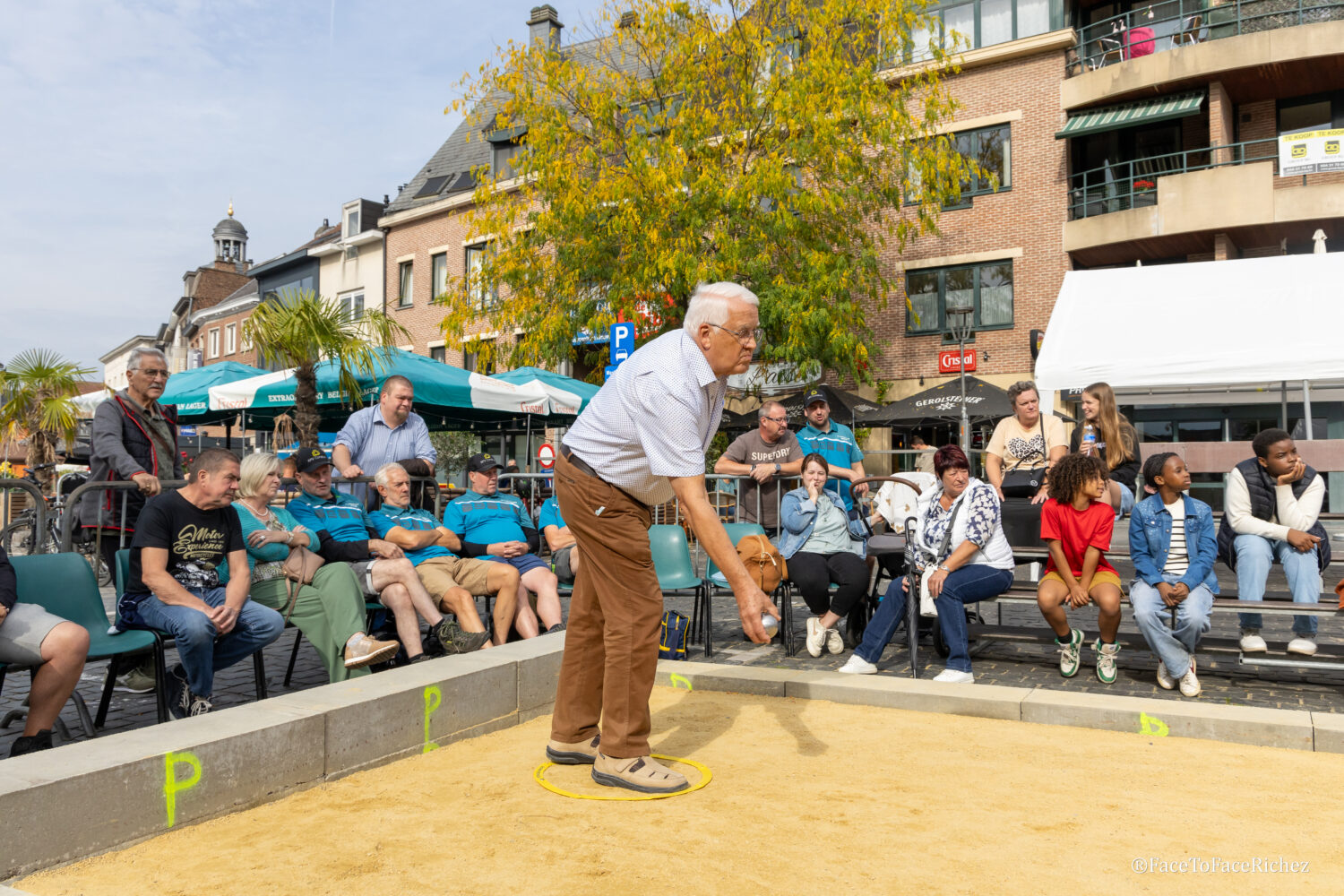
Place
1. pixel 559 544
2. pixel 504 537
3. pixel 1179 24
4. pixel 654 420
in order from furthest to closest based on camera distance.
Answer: pixel 1179 24, pixel 559 544, pixel 504 537, pixel 654 420

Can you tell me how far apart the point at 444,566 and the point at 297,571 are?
3.47ft

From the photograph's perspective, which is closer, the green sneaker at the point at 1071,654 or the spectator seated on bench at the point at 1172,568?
the spectator seated on bench at the point at 1172,568

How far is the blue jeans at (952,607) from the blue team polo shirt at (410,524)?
9.24 feet

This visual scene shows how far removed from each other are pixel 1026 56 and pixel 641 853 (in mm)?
22302

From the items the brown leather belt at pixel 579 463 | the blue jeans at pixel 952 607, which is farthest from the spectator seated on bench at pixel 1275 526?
the brown leather belt at pixel 579 463

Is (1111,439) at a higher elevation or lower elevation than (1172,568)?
higher

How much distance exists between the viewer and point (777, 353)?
2011 centimetres

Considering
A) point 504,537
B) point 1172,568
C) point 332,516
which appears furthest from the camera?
point 504,537

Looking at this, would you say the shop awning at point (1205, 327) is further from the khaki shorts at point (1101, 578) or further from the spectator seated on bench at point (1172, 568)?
the khaki shorts at point (1101, 578)

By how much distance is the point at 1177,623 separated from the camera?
591cm

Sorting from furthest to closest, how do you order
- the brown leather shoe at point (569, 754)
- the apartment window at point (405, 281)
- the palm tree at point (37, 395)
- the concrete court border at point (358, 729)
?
the apartment window at point (405, 281) < the palm tree at point (37, 395) < the brown leather shoe at point (569, 754) < the concrete court border at point (358, 729)

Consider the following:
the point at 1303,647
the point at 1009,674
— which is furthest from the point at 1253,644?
the point at 1009,674

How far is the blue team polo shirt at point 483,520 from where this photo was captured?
7.09 metres

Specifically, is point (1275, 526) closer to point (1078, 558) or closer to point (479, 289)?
point (1078, 558)
